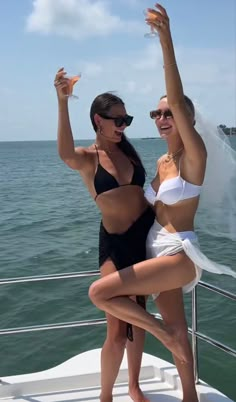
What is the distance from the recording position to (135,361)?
135 inches

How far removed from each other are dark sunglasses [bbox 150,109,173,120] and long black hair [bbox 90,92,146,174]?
0.83 ft

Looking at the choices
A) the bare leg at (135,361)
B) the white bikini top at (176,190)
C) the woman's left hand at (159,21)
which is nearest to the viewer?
the woman's left hand at (159,21)

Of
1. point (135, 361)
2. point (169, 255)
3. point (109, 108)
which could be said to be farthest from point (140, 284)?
point (109, 108)

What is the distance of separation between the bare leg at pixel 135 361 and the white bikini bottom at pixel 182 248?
547mm

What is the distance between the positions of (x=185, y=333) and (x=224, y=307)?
19.3 feet

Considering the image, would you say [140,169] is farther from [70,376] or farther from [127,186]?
[70,376]

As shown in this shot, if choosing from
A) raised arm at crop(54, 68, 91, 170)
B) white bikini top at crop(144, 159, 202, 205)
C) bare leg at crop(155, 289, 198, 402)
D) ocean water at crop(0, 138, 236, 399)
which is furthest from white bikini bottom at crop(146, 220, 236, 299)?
ocean water at crop(0, 138, 236, 399)

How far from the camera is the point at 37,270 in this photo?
1132cm

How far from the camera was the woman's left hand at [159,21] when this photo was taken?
2605mm

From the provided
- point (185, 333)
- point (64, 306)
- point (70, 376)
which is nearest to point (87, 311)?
point (64, 306)

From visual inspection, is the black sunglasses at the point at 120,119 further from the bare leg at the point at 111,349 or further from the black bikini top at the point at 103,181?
the bare leg at the point at 111,349

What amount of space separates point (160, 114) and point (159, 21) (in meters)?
0.56

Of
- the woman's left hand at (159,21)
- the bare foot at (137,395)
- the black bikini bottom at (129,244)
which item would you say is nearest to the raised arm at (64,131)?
the black bikini bottom at (129,244)

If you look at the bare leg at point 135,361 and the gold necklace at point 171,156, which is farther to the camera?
the bare leg at point 135,361
